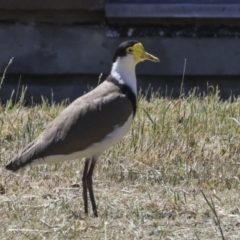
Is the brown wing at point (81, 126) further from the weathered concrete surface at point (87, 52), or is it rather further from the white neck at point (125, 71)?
the weathered concrete surface at point (87, 52)

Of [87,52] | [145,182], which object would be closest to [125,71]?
[145,182]

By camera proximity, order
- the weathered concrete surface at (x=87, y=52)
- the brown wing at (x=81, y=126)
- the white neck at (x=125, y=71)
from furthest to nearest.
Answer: the weathered concrete surface at (x=87, y=52) < the white neck at (x=125, y=71) < the brown wing at (x=81, y=126)

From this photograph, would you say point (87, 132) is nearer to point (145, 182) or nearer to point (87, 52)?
point (145, 182)

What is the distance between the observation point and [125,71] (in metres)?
5.66

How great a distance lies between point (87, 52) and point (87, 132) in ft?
12.8

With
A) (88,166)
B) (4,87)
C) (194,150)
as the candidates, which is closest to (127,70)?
(88,166)

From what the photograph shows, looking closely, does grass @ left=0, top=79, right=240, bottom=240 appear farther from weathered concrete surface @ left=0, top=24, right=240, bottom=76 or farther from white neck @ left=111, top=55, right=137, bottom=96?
weathered concrete surface @ left=0, top=24, right=240, bottom=76

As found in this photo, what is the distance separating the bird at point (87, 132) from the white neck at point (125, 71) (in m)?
0.03

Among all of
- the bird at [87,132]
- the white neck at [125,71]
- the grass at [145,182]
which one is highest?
the white neck at [125,71]

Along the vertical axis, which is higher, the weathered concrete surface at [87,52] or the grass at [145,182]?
the weathered concrete surface at [87,52]

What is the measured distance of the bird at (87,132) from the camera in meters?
5.19

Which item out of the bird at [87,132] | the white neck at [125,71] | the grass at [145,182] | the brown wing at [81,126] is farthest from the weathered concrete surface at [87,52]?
the brown wing at [81,126]

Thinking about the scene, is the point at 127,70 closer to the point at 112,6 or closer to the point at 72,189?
the point at 72,189

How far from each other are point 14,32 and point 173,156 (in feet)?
10.8
